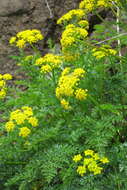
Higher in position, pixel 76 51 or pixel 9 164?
pixel 76 51

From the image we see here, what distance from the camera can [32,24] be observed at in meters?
6.03

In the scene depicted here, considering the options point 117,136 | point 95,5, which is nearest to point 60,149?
point 117,136

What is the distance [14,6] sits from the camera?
604 centimetres

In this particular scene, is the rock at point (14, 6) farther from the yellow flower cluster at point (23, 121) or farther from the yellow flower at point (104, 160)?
the yellow flower at point (104, 160)

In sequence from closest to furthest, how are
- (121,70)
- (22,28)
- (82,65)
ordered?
(82,65) → (121,70) → (22,28)

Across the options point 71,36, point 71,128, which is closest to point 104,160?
point 71,128

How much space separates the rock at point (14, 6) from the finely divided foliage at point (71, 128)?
2436 millimetres

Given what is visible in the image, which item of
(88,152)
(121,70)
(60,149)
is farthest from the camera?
(121,70)

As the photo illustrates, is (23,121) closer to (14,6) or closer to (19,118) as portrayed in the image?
(19,118)

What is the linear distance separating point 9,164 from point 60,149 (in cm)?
68

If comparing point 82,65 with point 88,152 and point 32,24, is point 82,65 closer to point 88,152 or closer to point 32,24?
point 88,152

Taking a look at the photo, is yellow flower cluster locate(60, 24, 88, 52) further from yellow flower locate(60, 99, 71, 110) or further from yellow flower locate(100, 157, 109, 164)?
yellow flower locate(100, 157, 109, 164)

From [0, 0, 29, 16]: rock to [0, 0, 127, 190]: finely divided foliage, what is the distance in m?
2.44

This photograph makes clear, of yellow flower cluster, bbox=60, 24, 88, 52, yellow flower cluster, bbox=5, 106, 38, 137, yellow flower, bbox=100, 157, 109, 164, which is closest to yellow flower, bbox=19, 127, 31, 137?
yellow flower cluster, bbox=5, 106, 38, 137
